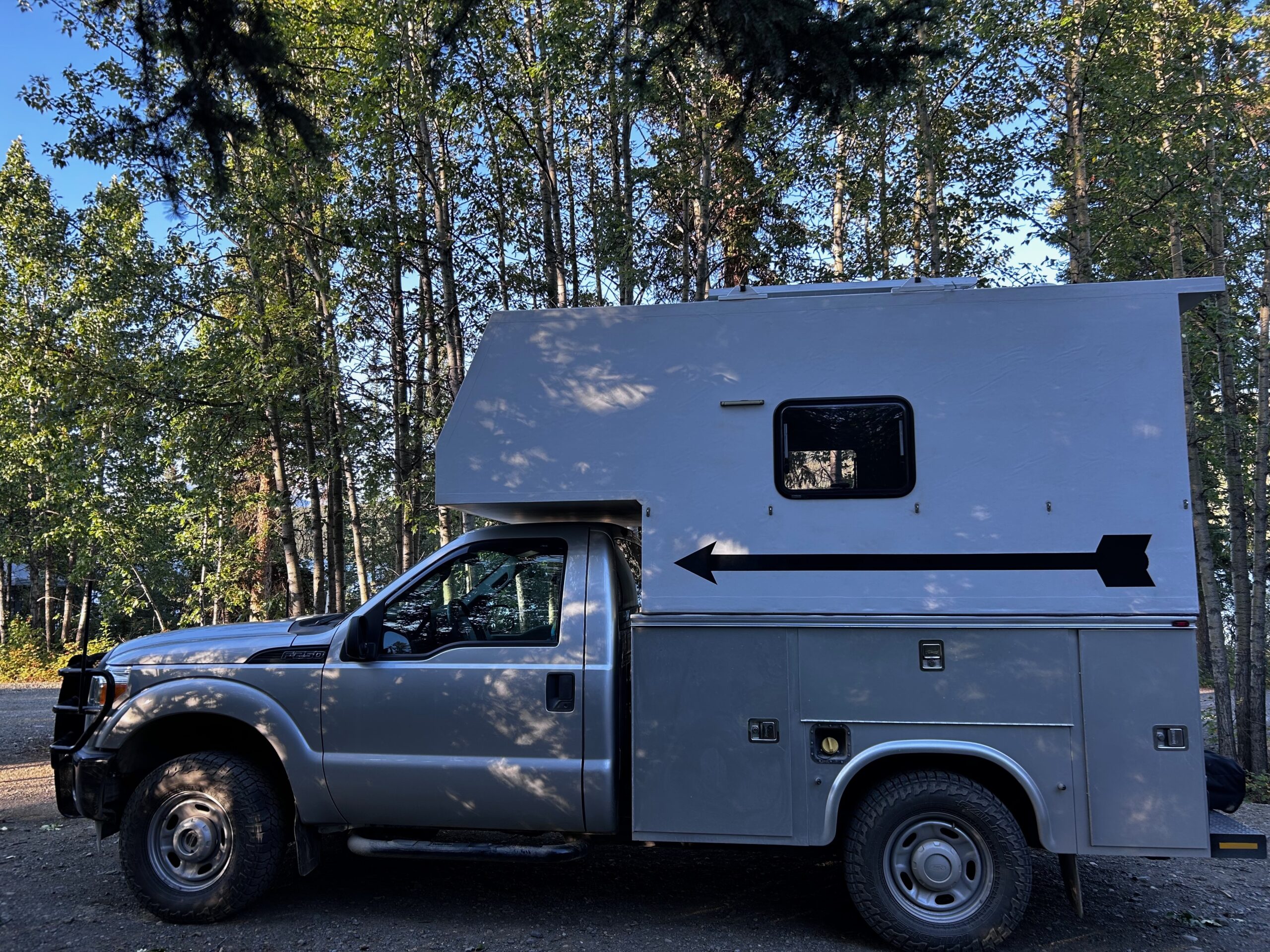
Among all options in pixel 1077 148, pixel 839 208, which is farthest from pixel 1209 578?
pixel 839 208

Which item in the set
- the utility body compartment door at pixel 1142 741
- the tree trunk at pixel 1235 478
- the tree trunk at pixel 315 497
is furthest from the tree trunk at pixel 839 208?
the utility body compartment door at pixel 1142 741

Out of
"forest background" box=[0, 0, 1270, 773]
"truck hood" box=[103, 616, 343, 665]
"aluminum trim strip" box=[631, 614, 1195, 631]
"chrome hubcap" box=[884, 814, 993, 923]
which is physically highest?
"forest background" box=[0, 0, 1270, 773]

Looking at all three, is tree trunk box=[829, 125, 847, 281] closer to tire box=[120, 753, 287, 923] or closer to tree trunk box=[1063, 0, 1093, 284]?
tree trunk box=[1063, 0, 1093, 284]

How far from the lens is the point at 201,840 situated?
195 inches

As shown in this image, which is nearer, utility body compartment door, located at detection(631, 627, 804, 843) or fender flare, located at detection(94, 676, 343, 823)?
utility body compartment door, located at detection(631, 627, 804, 843)

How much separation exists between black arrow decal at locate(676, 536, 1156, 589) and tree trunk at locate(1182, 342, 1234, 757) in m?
5.91

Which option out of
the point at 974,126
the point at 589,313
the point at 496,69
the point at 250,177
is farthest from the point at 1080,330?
the point at 250,177

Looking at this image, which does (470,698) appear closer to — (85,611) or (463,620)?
(463,620)

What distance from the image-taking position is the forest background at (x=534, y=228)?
1000 cm

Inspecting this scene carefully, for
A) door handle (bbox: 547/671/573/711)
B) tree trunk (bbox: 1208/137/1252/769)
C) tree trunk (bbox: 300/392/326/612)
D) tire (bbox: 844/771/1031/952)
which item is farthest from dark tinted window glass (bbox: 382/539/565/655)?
tree trunk (bbox: 300/392/326/612)

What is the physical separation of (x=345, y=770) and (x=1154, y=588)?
4.22 metres

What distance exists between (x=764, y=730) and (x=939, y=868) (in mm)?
1068

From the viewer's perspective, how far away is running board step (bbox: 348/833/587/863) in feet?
15.4

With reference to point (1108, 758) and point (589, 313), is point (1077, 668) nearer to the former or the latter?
point (1108, 758)
